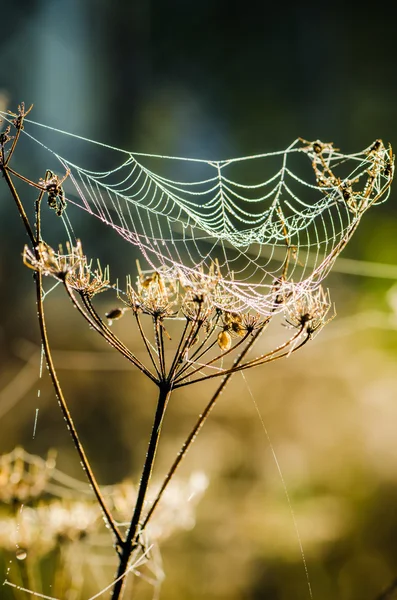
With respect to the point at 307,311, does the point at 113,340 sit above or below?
below

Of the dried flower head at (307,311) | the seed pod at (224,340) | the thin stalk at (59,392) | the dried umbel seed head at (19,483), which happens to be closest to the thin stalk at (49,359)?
the thin stalk at (59,392)

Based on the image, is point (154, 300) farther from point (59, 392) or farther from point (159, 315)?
point (59, 392)

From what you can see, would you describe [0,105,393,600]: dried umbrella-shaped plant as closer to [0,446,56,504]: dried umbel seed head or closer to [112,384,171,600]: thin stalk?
[112,384,171,600]: thin stalk

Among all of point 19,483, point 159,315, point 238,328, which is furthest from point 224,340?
point 19,483

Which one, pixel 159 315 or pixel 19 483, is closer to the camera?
pixel 159 315

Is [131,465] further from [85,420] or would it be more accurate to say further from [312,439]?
[312,439]

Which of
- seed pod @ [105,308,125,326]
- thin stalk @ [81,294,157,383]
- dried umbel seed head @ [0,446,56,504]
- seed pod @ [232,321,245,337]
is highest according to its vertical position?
seed pod @ [232,321,245,337]

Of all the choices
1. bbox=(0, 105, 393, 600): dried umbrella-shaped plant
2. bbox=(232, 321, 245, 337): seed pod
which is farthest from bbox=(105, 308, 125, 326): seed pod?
bbox=(232, 321, 245, 337): seed pod

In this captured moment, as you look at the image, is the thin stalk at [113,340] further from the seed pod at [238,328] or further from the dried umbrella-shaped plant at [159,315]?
the seed pod at [238,328]
